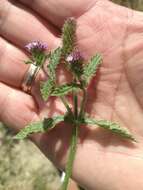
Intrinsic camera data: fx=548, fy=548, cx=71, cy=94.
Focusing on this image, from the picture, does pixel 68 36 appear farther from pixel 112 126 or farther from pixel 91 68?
pixel 112 126

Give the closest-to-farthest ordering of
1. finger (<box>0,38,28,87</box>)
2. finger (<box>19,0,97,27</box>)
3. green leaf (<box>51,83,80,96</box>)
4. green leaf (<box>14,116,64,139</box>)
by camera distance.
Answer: green leaf (<box>51,83,80,96</box>), green leaf (<box>14,116,64,139</box>), finger (<box>19,0,97,27</box>), finger (<box>0,38,28,87</box>)

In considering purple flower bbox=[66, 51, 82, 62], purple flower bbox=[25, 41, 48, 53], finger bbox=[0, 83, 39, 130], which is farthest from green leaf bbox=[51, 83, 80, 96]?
finger bbox=[0, 83, 39, 130]

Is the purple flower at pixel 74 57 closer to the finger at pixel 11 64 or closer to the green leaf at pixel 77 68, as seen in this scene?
the green leaf at pixel 77 68

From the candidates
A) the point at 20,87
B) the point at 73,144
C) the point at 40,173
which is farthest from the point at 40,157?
the point at 73,144

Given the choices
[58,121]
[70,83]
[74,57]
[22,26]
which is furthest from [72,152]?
[22,26]

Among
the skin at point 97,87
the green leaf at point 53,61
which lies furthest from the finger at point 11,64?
the green leaf at point 53,61

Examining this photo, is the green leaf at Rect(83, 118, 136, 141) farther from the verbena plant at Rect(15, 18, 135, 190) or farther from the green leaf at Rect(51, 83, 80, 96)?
the green leaf at Rect(51, 83, 80, 96)

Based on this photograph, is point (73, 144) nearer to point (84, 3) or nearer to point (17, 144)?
point (84, 3)
